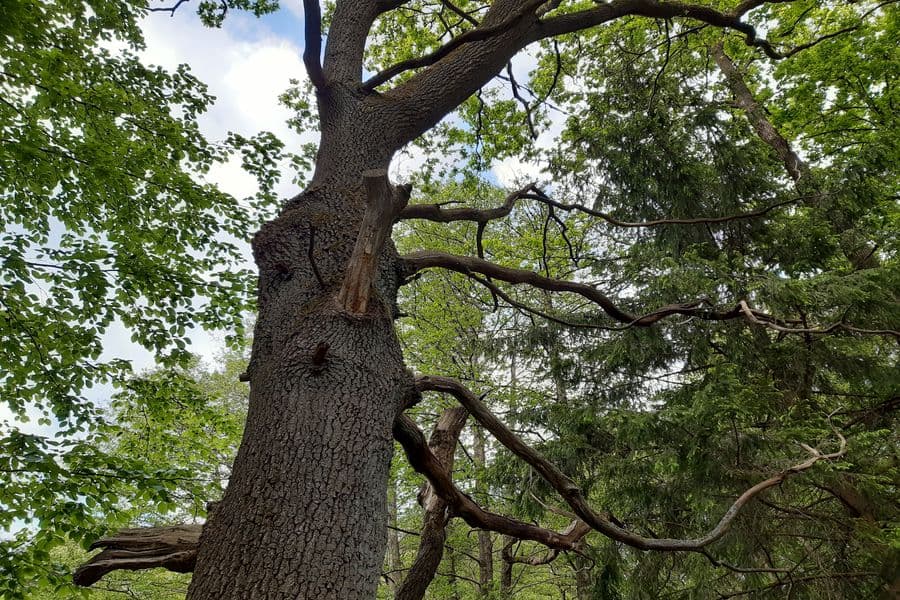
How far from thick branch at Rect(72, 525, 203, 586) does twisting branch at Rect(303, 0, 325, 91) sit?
225 cm

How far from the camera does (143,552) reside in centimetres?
184

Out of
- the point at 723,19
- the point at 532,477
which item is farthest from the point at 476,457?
the point at 723,19

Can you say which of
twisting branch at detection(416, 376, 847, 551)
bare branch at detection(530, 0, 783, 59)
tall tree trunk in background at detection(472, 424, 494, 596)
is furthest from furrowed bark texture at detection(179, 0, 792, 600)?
tall tree trunk in background at detection(472, 424, 494, 596)

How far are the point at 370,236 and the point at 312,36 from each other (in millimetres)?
1401

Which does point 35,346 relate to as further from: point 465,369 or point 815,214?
point 815,214

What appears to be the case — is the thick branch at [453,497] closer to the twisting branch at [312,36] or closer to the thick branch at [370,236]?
the thick branch at [370,236]

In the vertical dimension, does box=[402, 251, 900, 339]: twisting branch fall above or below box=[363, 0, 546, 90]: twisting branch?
below

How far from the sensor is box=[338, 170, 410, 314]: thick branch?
65.6 inches

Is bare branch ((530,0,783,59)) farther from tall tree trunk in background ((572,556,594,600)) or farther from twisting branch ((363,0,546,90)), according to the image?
tall tree trunk in background ((572,556,594,600))

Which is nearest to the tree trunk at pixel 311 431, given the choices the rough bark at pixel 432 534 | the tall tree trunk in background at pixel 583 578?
the rough bark at pixel 432 534

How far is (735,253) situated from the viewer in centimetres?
570

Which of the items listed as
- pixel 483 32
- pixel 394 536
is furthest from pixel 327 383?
pixel 394 536

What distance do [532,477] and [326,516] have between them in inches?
187

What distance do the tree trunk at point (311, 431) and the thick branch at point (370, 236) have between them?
0.21 ft
